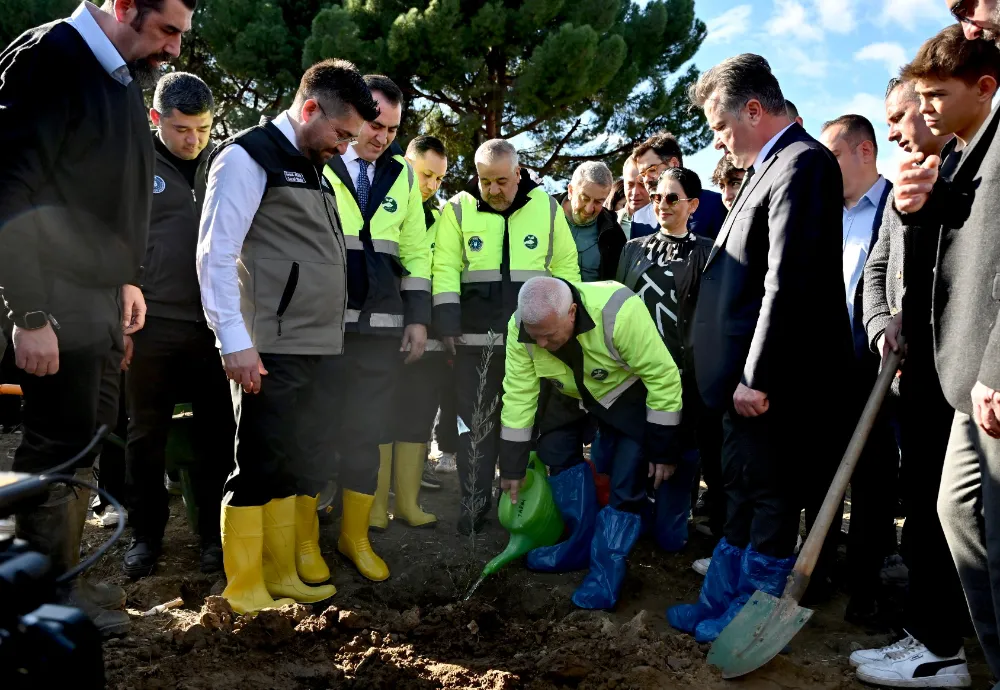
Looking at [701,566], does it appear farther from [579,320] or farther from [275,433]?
[275,433]

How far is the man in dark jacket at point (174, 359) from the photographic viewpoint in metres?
3.52

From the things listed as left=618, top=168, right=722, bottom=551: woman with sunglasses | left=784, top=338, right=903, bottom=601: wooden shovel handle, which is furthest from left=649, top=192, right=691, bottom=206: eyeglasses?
left=784, top=338, right=903, bottom=601: wooden shovel handle

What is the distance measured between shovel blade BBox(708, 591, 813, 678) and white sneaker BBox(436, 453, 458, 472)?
3234 mm

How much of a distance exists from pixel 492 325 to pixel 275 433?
1558 millimetres

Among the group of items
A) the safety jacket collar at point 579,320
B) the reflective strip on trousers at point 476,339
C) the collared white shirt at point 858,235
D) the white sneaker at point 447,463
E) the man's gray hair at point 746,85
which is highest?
the man's gray hair at point 746,85

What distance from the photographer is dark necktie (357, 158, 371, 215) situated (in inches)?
150

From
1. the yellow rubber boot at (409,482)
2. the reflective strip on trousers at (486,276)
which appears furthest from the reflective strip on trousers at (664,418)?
the yellow rubber boot at (409,482)

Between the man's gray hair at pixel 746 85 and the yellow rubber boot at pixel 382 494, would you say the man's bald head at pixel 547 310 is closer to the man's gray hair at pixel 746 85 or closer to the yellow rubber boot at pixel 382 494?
the man's gray hair at pixel 746 85

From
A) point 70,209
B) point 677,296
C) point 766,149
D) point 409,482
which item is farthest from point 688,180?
point 70,209

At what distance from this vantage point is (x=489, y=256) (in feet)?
14.0

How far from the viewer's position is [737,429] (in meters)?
3.01

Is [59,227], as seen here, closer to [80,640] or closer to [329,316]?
[329,316]

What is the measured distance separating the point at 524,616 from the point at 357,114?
7.12 ft

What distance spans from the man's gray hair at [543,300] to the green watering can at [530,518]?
86cm
